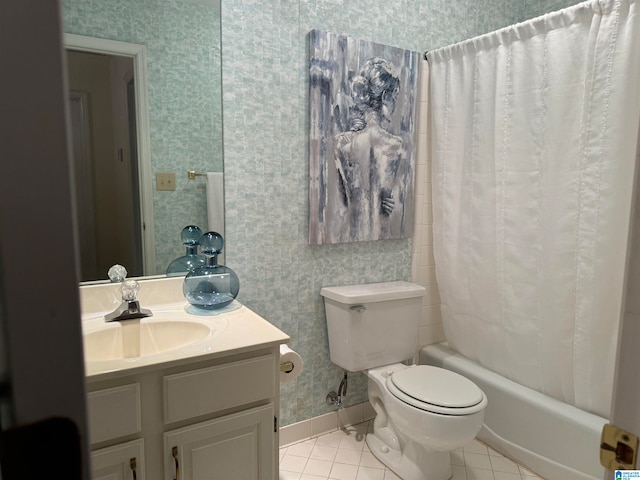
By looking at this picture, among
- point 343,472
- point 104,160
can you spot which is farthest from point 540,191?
point 104,160

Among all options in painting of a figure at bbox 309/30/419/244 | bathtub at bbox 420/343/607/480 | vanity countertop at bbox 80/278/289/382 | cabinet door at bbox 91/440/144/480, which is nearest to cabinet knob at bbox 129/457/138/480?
cabinet door at bbox 91/440/144/480

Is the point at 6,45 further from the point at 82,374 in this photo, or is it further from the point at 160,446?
the point at 160,446

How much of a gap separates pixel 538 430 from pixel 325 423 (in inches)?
38.1

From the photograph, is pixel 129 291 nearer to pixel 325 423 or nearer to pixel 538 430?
pixel 325 423

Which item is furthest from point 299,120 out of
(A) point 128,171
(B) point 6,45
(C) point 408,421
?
(B) point 6,45

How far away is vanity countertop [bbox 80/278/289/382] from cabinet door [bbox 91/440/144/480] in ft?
0.64

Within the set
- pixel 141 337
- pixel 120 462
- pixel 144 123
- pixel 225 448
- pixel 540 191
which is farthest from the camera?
pixel 540 191

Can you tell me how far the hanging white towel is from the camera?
170cm

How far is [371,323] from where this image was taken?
1.97m

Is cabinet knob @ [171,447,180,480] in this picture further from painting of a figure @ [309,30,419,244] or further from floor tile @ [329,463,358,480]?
painting of a figure @ [309,30,419,244]

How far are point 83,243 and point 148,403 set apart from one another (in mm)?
656

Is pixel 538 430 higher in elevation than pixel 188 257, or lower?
lower

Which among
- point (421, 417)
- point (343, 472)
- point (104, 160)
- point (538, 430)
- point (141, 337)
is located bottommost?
point (343, 472)

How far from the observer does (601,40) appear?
157 centimetres
